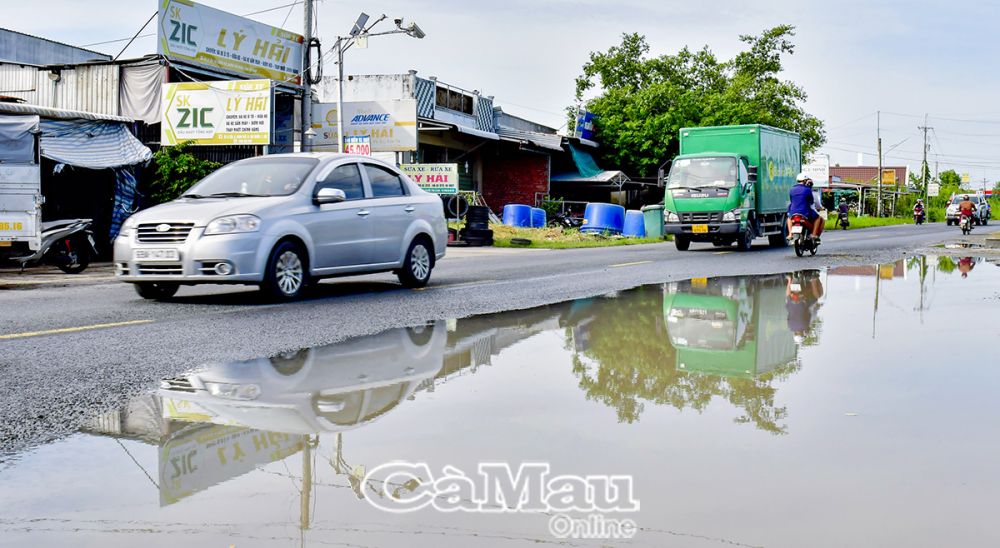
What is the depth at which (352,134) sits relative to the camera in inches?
1216

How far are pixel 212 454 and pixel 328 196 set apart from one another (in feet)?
23.2

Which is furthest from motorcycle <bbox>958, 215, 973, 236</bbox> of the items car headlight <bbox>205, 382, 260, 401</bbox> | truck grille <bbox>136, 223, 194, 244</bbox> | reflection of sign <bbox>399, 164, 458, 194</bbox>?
car headlight <bbox>205, 382, 260, 401</bbox>

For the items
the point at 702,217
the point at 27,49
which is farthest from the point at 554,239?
the point at 27,49

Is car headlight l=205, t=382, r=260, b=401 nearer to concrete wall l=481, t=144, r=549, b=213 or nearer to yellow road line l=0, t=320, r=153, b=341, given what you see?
yellow road line l=0, t=320, r=153, b=341

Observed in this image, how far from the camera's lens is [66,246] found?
17203mm

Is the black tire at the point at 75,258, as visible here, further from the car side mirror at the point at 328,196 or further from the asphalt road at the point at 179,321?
the car side mirror at the point at 328,196

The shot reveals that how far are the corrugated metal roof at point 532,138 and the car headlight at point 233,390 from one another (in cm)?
3179

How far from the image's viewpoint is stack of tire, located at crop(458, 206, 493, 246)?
28.5 m

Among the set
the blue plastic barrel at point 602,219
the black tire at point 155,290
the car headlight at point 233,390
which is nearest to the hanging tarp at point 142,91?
the black tire at point 155,290

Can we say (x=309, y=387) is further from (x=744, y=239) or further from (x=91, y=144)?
(x=744, y=239)

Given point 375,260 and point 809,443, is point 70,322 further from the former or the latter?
point 809,443

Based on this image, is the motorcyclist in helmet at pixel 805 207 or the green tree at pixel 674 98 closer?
the motorcyclist in helmet at pixel 805 207

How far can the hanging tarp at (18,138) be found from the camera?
1706cm

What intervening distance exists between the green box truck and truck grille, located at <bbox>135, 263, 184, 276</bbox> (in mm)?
15990
